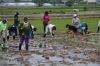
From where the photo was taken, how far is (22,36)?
2028 centimetres

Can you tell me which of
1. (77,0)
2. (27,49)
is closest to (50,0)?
(77,0)

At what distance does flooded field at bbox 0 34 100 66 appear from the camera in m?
16.7

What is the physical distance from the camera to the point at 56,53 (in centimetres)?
1989

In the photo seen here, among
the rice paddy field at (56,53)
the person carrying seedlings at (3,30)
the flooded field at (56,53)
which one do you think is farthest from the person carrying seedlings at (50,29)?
the person carrying seedlings at (3,30)

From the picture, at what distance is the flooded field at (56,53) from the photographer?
16.7 metres

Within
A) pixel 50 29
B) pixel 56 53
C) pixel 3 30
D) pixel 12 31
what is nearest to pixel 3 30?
pixel 3 30

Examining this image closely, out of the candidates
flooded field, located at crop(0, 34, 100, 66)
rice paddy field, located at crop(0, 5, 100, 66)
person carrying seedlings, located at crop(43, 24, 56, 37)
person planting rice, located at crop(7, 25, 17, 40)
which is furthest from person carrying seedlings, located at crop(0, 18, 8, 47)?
person carrying seedlings, located at crop(43, 24, 56, 37)

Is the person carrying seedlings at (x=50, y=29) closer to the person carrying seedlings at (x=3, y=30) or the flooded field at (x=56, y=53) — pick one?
the flooded field at (x=56, y=53)

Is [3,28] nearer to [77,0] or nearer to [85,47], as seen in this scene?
[85,47]

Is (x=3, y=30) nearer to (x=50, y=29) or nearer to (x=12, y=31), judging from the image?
(x=12, y=31)

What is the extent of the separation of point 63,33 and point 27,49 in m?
10.2

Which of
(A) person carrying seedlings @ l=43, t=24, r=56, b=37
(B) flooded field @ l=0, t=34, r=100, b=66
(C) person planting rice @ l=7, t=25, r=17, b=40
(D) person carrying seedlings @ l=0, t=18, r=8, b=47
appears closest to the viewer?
(B) flooded field @ l=0, t=34, r=100, b=66

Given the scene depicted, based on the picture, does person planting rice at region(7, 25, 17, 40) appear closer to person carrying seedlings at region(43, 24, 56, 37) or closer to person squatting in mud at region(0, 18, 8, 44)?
person carrying seedlings at region(43, 24, 56, 37)

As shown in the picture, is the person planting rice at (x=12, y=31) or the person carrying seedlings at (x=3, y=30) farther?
the person planting rice at (x=12, y=31)
